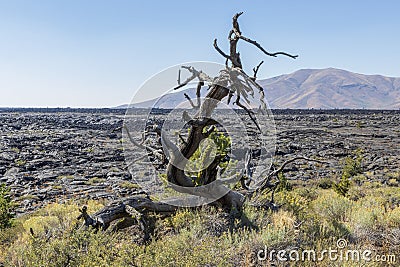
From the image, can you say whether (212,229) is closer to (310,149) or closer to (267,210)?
(267,210)

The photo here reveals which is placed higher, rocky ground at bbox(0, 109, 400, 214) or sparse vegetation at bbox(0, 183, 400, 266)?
sparse vegetation at bbox(0, 183, 400, 266)

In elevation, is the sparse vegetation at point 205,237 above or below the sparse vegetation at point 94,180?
above

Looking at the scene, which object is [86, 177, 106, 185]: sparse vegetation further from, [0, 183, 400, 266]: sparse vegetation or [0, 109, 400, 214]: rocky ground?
[0, 183, 400, 266]: sparse vegetation

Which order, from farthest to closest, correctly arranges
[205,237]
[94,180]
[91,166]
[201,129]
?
[91,166] → [94,180] → [201,129] → [205,237]

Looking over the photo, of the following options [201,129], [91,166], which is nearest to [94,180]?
[91,166]

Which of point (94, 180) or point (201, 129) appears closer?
point (201, 129)

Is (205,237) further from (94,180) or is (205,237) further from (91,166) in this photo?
(91,166)

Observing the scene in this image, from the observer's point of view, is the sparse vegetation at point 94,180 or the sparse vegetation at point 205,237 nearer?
the sparse vegetation at point 205,237

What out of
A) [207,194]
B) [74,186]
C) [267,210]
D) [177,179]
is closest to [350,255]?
[267,210]

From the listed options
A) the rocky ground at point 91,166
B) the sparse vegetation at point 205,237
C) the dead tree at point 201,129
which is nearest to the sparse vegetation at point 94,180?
the rocky ground at point 91,166

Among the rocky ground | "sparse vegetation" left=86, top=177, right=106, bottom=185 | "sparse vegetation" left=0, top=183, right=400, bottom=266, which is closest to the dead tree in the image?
"sparse vegetation" left=0, top=183, right=400, bottom=266

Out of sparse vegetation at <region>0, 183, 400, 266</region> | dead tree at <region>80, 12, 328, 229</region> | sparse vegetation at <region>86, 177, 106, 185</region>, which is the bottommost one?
sparse vegetation at <region>86, 177, 106, 185</region>

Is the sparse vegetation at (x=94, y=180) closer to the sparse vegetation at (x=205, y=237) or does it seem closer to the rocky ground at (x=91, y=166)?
the rocky ground at (x=91, y=166)

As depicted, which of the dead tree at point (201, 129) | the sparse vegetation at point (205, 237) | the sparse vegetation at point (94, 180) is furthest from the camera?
the sparse vegetation at point (94, 180)
